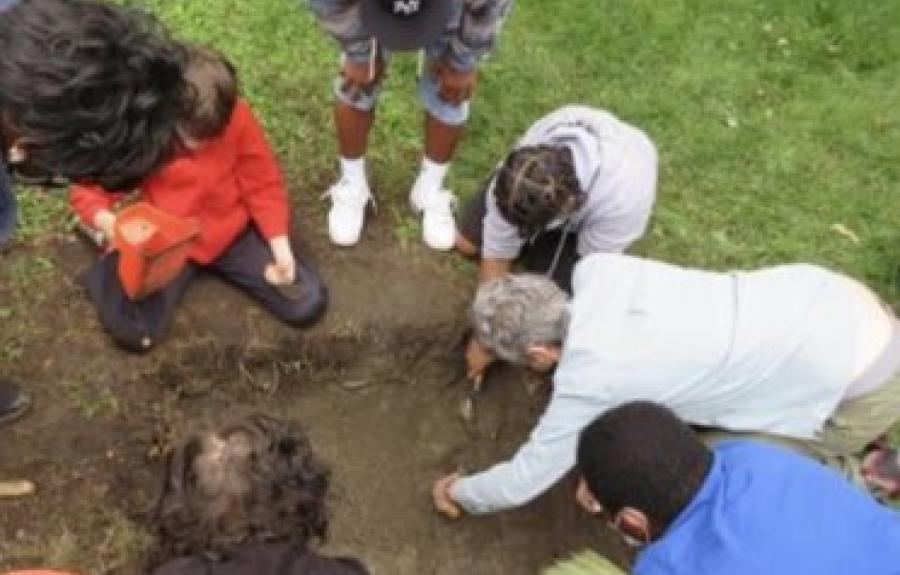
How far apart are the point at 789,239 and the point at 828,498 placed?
1854mm

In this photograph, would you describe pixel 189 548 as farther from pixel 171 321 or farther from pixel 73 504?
pixel 171 321

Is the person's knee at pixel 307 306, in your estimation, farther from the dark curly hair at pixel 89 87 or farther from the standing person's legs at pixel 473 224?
the dark curly hair at pixel 89 87

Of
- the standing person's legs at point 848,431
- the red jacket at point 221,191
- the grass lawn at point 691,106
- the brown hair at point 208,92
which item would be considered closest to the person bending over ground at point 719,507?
the standing person's legs at point 848,431

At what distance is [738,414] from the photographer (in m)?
3.38

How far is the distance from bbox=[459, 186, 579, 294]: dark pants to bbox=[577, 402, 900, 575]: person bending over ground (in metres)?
1.19

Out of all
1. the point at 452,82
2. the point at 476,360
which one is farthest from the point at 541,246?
the point at 452,82

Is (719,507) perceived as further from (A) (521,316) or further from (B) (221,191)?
(B) (221,191)

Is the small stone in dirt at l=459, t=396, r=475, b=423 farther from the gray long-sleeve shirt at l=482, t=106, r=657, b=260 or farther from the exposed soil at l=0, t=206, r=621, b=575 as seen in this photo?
the gray long-sleeve shirt at l=482, t=106, r=657, b=260

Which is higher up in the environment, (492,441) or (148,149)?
(148,149)

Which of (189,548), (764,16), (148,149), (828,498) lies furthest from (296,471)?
(764,16)

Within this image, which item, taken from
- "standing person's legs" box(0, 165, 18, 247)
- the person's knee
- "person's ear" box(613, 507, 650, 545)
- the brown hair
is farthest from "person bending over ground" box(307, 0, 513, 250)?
"person's ear" box(613, 507, 650, 545)

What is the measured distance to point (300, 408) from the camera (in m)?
3.88

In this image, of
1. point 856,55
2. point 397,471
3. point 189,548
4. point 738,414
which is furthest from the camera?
point 856,55

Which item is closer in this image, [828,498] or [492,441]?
[828,498]
